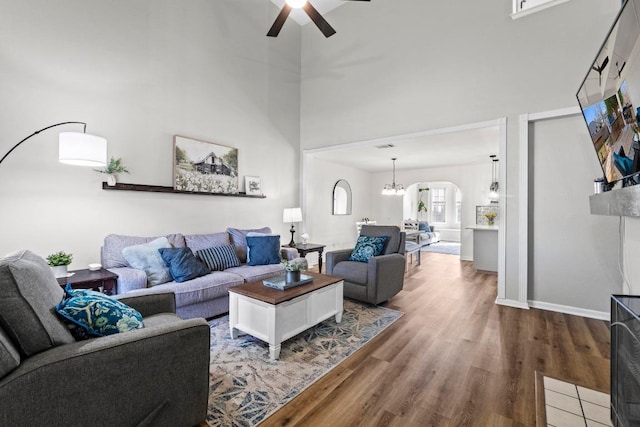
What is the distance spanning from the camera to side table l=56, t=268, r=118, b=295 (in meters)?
2.40

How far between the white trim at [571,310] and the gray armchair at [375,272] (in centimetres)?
167

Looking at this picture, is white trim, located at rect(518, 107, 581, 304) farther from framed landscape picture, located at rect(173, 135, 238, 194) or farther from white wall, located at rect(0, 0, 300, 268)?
framed landscape picture, located at rect(173, 135, 238, 194)

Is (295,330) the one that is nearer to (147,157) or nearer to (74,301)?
(74,301)

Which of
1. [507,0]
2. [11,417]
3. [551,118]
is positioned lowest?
[11,417]

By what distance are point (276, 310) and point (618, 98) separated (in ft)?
8.64

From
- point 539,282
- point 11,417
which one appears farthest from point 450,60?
point 11,417

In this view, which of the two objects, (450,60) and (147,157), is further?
(450,60)

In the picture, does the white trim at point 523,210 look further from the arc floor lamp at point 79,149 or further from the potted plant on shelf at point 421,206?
the potted plant on shelf at point 421,206

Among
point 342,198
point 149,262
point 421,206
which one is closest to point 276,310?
point 149,262

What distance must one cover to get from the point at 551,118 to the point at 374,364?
347 centimetres

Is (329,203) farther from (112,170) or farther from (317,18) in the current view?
(112,170)

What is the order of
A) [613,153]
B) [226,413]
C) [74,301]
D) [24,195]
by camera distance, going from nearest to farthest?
[74,301] → [226,413] → [613,153] → [24,195]

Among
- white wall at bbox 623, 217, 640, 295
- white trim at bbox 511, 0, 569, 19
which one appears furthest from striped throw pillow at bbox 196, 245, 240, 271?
white trim at bbox 511, 0, 569, 19

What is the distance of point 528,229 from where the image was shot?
3.54 meters
